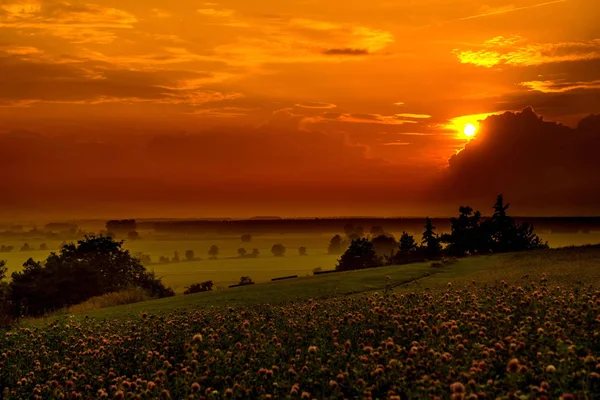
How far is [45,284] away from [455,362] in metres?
58.9

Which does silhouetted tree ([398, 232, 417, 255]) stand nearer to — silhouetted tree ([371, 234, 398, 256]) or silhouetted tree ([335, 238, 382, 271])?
silhouetted tree ([335, 238, 382, 271])

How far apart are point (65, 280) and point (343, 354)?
57.7 meters

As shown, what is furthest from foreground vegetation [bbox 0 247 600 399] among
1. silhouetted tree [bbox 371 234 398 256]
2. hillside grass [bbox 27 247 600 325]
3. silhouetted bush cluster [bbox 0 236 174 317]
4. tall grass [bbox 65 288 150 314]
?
silhouetted tree [bbox 371 234 398 256]

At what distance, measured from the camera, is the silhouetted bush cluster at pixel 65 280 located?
6362cm

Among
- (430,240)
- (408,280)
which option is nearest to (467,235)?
(430,240)

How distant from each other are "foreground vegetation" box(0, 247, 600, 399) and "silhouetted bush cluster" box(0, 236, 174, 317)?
140ft

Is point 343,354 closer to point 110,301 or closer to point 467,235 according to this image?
→ point 110,301

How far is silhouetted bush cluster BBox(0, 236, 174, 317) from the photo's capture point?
6362 centimetres

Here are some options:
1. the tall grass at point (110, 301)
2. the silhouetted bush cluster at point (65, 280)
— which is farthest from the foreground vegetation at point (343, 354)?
the silhouetted bush cluster at point (65, 280)

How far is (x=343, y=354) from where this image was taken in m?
13.5

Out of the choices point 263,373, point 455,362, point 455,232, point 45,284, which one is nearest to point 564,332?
point 455,362

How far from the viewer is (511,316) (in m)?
15.8

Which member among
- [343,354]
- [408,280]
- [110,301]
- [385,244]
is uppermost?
[343,354]

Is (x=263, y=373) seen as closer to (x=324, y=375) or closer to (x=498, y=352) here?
(x=324, y=375)
